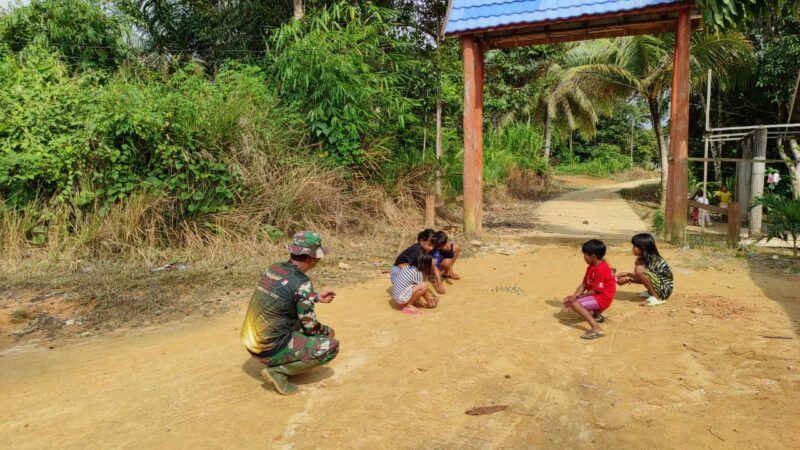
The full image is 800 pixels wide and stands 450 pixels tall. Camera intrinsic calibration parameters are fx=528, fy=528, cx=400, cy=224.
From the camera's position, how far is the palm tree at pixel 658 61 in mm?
14531

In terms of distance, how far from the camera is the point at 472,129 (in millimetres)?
9836

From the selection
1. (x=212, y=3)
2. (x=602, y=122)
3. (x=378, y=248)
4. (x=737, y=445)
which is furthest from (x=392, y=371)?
(x=602, y=122)

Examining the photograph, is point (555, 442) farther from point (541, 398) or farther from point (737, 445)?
point (737, 445)

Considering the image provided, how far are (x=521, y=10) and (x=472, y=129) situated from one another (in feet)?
7.15

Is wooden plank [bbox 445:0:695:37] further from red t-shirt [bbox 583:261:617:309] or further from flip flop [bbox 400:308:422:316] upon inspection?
flip flop [bbox 400:308:422:316]

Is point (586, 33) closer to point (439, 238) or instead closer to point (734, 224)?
point (734, 224)

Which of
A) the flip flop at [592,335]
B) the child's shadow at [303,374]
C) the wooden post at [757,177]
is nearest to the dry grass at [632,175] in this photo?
the wooden post at [757,177]

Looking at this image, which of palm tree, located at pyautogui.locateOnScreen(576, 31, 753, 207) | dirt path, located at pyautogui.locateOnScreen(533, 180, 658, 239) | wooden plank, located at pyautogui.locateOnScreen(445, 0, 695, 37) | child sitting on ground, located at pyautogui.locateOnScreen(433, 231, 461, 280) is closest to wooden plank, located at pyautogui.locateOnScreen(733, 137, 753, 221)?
palm tree, located at pyautogui.locateOnScreen(576, 31, 753, 207)

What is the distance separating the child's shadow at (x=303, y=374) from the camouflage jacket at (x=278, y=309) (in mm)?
412

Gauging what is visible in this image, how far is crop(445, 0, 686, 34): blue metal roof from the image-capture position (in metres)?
8.45

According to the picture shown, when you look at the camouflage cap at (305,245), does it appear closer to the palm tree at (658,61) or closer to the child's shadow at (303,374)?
the child's shadow at (303,374)

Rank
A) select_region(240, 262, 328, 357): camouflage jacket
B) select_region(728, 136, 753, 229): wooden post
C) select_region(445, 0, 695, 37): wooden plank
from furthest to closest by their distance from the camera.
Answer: select_region(728, 136, 753, 229): wooden post < select_region(445, 0, 695, 37): wooden plank < select_region(240, 262, 328, 357): camouflage jacket

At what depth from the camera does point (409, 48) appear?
1188 cm

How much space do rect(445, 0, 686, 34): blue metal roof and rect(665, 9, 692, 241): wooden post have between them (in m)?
0.57
